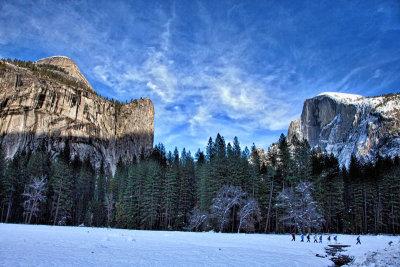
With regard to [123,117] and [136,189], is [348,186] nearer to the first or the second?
[136,189]

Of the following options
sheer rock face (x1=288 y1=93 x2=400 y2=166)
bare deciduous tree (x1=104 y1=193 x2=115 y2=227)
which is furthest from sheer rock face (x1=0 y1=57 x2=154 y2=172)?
A: sheer rock face (x1=288 y1=93 x2=400 y2=166)

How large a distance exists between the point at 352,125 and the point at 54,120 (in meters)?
138

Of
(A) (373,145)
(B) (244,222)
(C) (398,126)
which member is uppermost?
(C) (398,126)

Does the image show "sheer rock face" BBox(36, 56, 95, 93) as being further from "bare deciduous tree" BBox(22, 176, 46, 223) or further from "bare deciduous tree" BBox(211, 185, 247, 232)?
"bare deciduous tree" BBox(211, 185, 247, 232)

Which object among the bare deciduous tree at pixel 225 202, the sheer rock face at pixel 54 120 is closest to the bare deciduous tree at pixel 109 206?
the bare deciduous tree at pixel 225 202

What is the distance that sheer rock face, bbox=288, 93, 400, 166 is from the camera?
103 meters

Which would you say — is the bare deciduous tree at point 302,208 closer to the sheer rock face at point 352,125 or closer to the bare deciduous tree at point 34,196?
the bare deciduous tree at point 34,196

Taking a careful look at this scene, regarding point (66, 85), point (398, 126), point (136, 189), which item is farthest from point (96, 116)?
point (398, 126)

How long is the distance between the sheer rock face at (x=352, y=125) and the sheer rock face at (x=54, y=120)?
81.8 metres

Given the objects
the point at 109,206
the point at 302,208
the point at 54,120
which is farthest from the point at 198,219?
the point at 54,120

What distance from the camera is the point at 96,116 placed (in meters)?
107

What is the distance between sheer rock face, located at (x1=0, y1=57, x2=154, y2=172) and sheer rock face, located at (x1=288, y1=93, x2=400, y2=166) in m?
81.8

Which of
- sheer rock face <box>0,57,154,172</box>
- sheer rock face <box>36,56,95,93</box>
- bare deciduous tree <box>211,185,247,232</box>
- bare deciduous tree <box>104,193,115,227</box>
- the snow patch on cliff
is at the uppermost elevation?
sheer rock face <box>36,56,95,93</box>

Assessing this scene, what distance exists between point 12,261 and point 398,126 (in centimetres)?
12887
